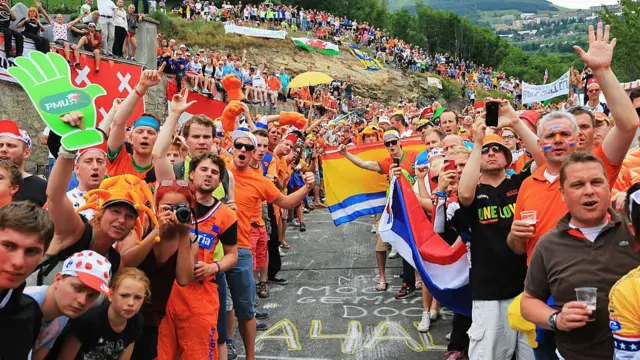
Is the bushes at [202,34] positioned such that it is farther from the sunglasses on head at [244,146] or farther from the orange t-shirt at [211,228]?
the orange t-shirt at [211,228]

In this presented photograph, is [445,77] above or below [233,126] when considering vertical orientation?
below

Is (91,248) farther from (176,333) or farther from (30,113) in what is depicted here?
(30,113)

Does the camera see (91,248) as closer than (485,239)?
Yes

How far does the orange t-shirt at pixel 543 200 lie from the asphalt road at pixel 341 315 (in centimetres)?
224

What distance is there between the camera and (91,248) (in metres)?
3.07

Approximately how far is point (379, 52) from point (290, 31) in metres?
12.9

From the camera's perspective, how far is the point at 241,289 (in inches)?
198

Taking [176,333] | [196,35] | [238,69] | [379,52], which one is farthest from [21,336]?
[379,52]

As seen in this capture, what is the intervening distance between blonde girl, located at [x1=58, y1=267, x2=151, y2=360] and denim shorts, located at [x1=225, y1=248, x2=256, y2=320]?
1.86 metres

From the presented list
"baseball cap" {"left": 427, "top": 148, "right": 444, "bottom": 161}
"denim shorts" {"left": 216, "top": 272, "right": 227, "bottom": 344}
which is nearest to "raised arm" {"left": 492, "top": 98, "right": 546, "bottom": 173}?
"baseball cap" {"left": 427, "top": 148, "right": 444, "bottom": 161}

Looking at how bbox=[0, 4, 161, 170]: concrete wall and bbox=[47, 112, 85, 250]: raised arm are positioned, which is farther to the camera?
bbox=[0, 4, 161, 170]: concrete wall

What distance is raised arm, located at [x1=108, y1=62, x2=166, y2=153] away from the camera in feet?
12.5

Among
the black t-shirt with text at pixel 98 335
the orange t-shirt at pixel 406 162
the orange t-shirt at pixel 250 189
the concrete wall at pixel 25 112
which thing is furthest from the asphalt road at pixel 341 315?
the concrete wall at pixel 25 112

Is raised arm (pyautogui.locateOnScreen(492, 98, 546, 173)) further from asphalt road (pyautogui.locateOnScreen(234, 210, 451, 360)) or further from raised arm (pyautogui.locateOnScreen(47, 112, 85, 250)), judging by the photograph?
raised arm (pyautogui.locateOnScreen(47, 112, 85, 250))
